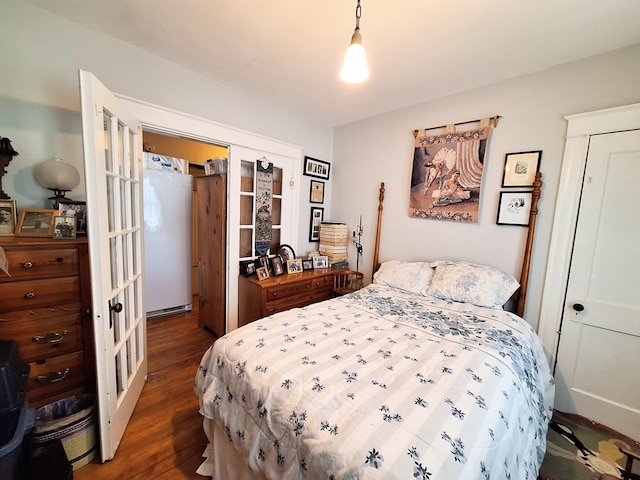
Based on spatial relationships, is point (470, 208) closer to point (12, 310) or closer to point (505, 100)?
point (505, 100)

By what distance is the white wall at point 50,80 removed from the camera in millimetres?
1440

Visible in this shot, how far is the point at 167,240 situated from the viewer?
3.22m

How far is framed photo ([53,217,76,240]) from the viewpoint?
140 centimetres

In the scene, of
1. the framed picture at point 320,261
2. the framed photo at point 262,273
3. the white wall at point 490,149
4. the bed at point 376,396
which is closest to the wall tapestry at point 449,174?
the white wall at point 490,149

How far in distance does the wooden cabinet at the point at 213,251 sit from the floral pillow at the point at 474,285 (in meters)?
2.07

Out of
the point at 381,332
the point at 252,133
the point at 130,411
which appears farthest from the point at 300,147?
the point at 130,411

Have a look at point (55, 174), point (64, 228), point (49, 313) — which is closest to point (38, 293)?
point (49, 313)

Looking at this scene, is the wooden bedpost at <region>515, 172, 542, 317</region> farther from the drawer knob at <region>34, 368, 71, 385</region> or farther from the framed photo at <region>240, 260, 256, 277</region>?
the drawer knob at <region>34, 368, 71, 385</region>

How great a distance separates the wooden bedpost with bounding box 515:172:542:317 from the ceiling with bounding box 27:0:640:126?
33.8 inches

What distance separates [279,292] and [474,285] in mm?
1699

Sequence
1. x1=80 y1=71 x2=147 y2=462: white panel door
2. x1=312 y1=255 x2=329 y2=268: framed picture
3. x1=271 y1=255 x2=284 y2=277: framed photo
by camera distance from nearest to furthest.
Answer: x1=80 y1=71 x2=147 y2=462: white panel door < x1=271 y1=255 x2=284 y2=277: framed photo < x1=312 y1=255 x2=329 y2=268: framed picture

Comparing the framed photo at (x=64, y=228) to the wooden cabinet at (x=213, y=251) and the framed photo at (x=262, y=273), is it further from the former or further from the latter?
the framed photo at (x=262, y=273)

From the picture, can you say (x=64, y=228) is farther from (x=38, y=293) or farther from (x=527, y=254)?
(x=527, y=254)

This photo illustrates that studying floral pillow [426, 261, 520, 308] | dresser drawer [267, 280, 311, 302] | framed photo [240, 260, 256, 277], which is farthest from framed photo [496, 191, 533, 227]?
framed photo [240, 260, 256, 277]
